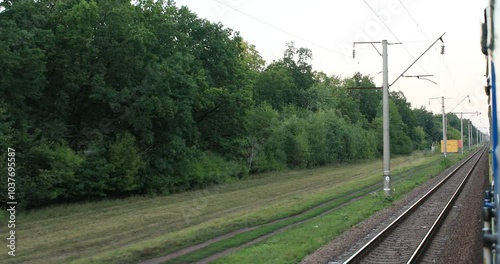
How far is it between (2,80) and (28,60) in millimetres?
1826

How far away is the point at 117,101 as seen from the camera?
1233 inches

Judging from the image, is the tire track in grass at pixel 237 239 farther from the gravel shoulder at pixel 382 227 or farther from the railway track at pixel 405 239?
the railway track at pixel 405 239

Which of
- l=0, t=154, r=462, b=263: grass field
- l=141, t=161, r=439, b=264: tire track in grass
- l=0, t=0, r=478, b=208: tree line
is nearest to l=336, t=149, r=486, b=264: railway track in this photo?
l=0, t=154, r=462, b=263: grass field

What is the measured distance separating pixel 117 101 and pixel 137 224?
13.5 metres

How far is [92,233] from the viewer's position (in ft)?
58.4

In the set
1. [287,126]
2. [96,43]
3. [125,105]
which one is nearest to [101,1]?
[96,43]

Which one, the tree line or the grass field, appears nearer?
the grass field

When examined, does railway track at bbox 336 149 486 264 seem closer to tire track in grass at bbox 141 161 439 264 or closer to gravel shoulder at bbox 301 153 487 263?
gravel shoulder at bbox 301 153 487 263

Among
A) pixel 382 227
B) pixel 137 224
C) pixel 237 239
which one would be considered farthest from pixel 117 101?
pixel 382 227

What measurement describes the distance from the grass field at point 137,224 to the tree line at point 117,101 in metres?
2.34

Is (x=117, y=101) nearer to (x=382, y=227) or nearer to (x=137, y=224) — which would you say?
(x=137, y=224)

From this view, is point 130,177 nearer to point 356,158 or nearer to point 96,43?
point 96,43

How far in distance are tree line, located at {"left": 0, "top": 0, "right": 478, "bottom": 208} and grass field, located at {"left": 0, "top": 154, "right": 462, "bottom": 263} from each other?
7.68 feet

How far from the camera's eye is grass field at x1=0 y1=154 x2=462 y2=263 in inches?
560
